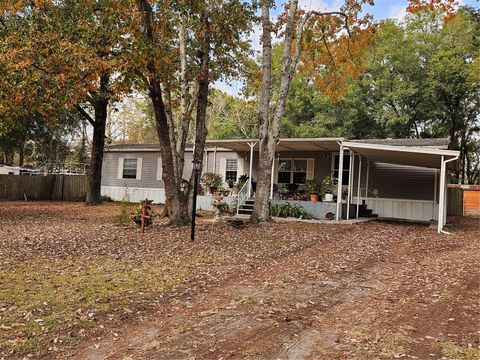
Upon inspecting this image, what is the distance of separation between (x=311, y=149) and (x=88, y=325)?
16961 mm

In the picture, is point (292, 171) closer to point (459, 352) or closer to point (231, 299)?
point (231, 299)

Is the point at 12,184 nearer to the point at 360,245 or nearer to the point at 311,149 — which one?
the point at 311,149

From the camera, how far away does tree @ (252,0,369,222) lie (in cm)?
1398

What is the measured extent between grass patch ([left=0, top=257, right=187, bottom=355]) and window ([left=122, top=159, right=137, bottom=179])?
18492 millimetres

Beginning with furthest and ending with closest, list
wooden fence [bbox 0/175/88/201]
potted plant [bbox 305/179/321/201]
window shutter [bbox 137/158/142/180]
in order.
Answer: window shutter [bbox 137/158/142/180], wooden fence [bbox 0/175/88/201], potted plant [bbox 305/179/321/201]

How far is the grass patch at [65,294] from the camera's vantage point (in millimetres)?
3953

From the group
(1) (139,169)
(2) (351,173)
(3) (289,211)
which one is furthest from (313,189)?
(1) (139,169)

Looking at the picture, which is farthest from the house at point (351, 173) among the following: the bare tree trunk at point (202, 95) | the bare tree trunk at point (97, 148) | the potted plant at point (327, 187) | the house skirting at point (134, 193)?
the bare tree trunk at point (202, 95)

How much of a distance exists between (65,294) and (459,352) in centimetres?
438

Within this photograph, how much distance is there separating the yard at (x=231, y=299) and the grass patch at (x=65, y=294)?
0.05ft

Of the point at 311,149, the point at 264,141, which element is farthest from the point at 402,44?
the point at 264,141

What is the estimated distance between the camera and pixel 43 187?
24.8 m

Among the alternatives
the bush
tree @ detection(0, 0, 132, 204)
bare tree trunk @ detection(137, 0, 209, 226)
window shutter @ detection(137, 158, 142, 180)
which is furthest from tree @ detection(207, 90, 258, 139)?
tree @ detection(0, 0, 132, 204)

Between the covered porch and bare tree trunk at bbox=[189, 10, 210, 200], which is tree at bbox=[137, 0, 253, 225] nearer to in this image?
bare tree trunk at bbox=[189, 10, 210, 200]
